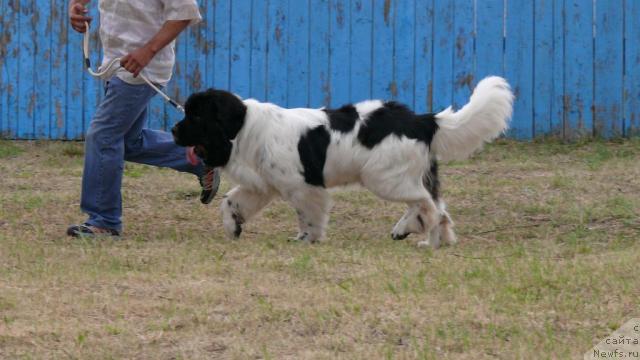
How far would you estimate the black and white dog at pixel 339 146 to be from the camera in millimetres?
7570

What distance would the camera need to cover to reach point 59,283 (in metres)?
6.27

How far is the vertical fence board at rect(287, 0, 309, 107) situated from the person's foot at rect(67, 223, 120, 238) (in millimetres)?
5243

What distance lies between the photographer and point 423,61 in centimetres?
1297

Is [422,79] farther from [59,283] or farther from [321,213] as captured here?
→ [59,283]

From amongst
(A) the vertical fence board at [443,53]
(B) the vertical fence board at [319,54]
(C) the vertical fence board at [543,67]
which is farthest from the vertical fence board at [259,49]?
(C) the vertical fence board at [543,67]

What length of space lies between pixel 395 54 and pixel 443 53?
49 centimetres

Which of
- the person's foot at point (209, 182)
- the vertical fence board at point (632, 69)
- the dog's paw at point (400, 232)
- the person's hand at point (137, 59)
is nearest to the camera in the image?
the person's hand at point (137, 59)

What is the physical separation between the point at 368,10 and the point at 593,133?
2.63 m

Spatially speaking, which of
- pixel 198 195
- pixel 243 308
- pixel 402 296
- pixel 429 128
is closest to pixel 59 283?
pixel 243 308

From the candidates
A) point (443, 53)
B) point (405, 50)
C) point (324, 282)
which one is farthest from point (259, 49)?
point (324, 282)

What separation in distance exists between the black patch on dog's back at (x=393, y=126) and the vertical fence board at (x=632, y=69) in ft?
19.1

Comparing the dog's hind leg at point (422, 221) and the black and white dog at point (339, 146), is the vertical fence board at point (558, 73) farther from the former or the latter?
the dog's hind leg at point (422, 221)

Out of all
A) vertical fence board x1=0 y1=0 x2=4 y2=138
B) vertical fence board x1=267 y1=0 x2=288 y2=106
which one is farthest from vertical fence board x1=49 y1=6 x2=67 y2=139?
vertical fence board x1=267 y1=0 x2=288 y2=106

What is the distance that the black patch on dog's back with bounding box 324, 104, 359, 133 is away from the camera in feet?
25.0
